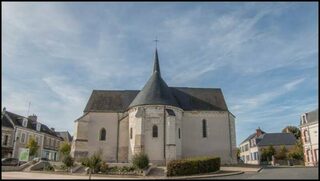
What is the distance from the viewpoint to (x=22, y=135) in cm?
4291

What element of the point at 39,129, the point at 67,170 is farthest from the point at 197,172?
the point at 39,129

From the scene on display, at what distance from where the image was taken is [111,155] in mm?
32281

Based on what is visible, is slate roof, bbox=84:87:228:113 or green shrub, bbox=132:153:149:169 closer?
green shrub, bbox=132:153:149:169

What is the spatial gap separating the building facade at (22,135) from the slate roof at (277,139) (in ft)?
118

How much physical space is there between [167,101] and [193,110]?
189 inches

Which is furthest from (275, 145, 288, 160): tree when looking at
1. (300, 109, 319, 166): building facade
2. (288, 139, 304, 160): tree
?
(300, 109, 319, 166): building facade

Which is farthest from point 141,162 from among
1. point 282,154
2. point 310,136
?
point 282,154

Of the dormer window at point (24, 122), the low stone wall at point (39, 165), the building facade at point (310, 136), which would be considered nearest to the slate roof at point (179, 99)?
the low stone wall at point (39, 165)

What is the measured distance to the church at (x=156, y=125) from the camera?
2880 cm

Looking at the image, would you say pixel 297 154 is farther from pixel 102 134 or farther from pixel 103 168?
pixel 103 168

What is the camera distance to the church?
94.5ft

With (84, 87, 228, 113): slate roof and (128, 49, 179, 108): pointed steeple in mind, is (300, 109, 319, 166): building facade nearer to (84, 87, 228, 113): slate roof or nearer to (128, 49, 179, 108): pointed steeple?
(84, 87, 228, 113): slate roof

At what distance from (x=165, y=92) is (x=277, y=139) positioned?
→ 31695 mm

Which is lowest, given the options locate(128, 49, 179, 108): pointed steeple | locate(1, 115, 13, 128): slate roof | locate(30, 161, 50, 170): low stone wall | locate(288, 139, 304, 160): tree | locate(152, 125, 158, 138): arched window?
locate(30, 161, 50, 170): low stone wall
